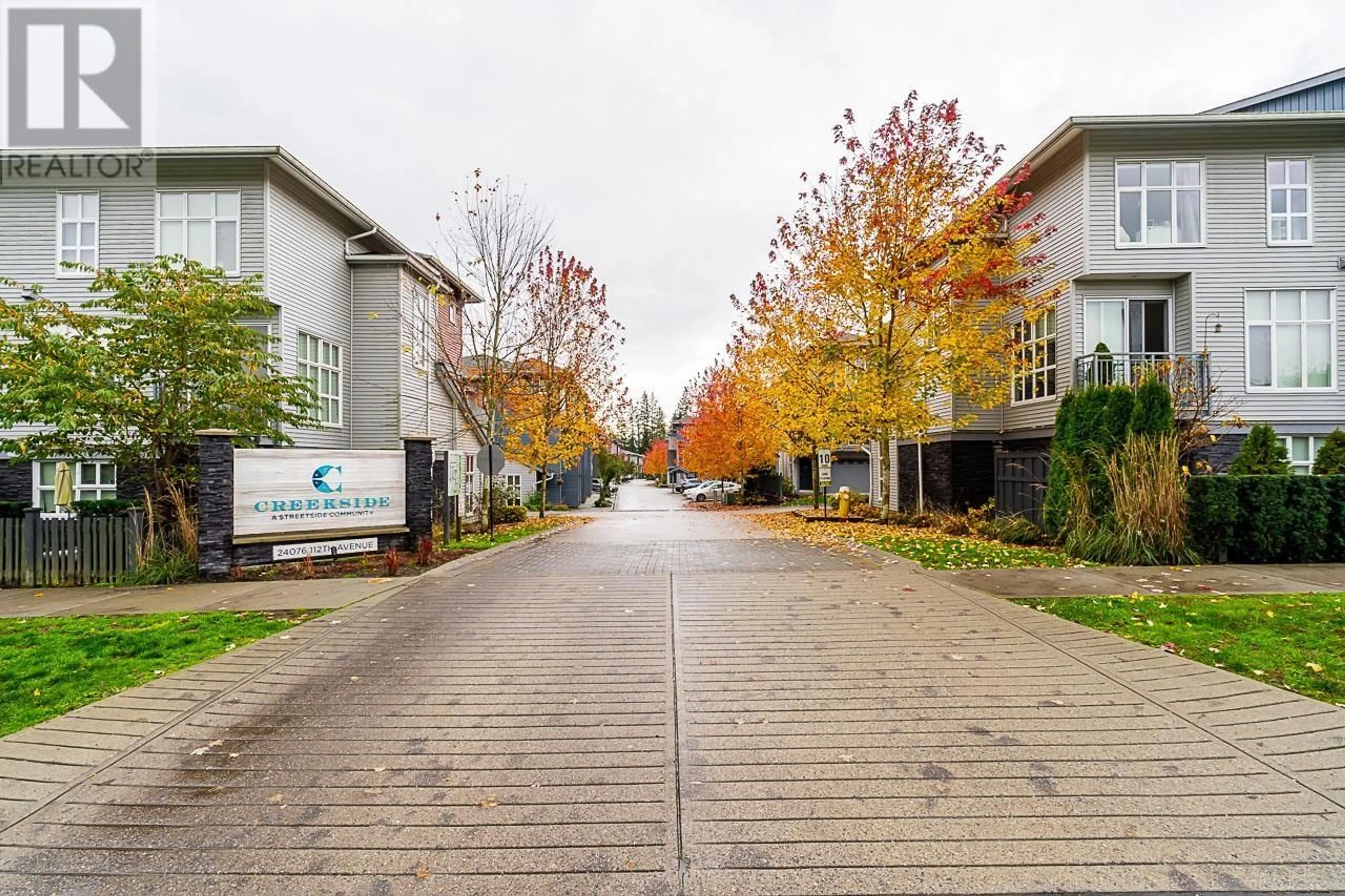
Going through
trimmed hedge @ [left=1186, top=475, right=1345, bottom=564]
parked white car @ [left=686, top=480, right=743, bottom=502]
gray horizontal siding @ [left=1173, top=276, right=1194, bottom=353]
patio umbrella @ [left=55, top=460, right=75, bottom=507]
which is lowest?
parked white car @ [left=686, top=480, right=743, bottom=502]

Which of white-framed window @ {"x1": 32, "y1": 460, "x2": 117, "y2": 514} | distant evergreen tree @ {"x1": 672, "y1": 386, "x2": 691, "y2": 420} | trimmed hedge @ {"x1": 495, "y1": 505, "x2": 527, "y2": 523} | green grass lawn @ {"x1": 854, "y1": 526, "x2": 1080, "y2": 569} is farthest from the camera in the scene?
distant evergreen tree @ {"x1": 672, "y1": 386, "x2": 691, "y2": 420}

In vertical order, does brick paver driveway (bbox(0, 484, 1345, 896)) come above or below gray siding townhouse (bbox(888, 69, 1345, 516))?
below

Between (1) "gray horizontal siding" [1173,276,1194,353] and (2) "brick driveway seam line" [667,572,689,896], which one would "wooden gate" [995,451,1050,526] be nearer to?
(1) "gray horizontal siding" [1173,276,1194,353]

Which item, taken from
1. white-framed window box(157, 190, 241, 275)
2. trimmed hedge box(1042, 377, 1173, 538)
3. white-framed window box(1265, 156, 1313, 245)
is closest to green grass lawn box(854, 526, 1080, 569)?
trimmed hedge box(1042, 377, 1173, 538)

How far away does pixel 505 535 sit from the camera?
17.7 m

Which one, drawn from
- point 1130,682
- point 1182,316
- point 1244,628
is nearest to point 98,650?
point 1130,682

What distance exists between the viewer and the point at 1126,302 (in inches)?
653

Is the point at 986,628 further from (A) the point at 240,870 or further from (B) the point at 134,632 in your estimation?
(B) the point at 134,632

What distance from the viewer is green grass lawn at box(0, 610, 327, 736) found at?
4.98 metres

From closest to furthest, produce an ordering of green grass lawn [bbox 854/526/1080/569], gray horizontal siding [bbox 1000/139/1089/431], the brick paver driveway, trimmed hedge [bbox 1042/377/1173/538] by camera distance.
→ the brick paver driveway < green grass lawn [bbox 854/526/1080/569] < trimmed hedge [bbox 1042/377/1173/538] < gray horizontal siding [bbox 1000/139/1089/431]

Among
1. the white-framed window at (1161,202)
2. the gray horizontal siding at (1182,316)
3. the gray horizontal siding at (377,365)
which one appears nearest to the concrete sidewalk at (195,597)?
the gray horizontal siding at (377,365)

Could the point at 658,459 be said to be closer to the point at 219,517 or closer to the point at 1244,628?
the point at 219,517

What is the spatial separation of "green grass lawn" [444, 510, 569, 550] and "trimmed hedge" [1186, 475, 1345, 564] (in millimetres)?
13120

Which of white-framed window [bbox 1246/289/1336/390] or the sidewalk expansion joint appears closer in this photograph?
the sidewalk expansion joint
